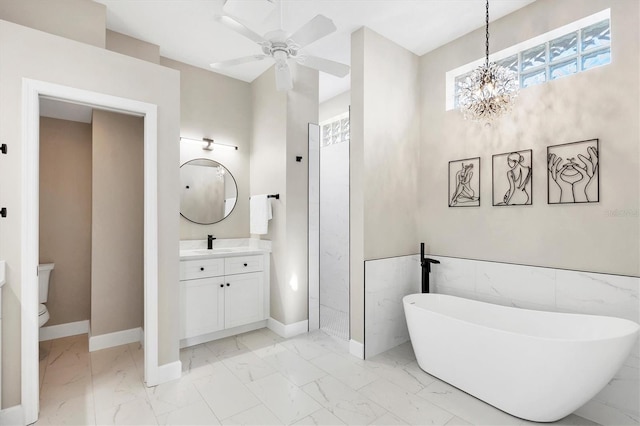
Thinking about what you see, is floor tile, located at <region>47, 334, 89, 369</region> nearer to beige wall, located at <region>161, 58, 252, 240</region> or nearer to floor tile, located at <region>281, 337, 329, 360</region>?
beige wall, located at <region>161, 58, 252, 240</region>

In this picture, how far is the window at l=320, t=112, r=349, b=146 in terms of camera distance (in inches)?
178

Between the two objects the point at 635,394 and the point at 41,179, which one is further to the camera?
the point at 41,179

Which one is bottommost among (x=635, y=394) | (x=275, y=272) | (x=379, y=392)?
(x=379, y=392)

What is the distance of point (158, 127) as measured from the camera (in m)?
2.47

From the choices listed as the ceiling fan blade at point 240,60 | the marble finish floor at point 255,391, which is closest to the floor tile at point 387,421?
the marble finish floor at point 255,391

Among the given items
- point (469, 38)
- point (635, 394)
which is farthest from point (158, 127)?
point (635, 394)

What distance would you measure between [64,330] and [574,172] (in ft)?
16.3

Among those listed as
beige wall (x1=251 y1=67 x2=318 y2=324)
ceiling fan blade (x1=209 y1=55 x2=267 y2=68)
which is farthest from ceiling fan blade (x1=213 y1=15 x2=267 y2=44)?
beige wall (x1=251 y1=67 x2=318 y2=324)

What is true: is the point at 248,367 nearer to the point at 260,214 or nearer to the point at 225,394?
the point at 225,394

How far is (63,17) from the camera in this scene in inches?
101

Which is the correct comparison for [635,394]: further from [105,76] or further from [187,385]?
[105,76]

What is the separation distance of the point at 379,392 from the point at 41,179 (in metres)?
3.84

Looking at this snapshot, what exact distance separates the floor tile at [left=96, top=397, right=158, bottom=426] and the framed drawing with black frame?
3.26 meters

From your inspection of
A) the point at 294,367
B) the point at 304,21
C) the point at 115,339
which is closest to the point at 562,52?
the point at 304,21
